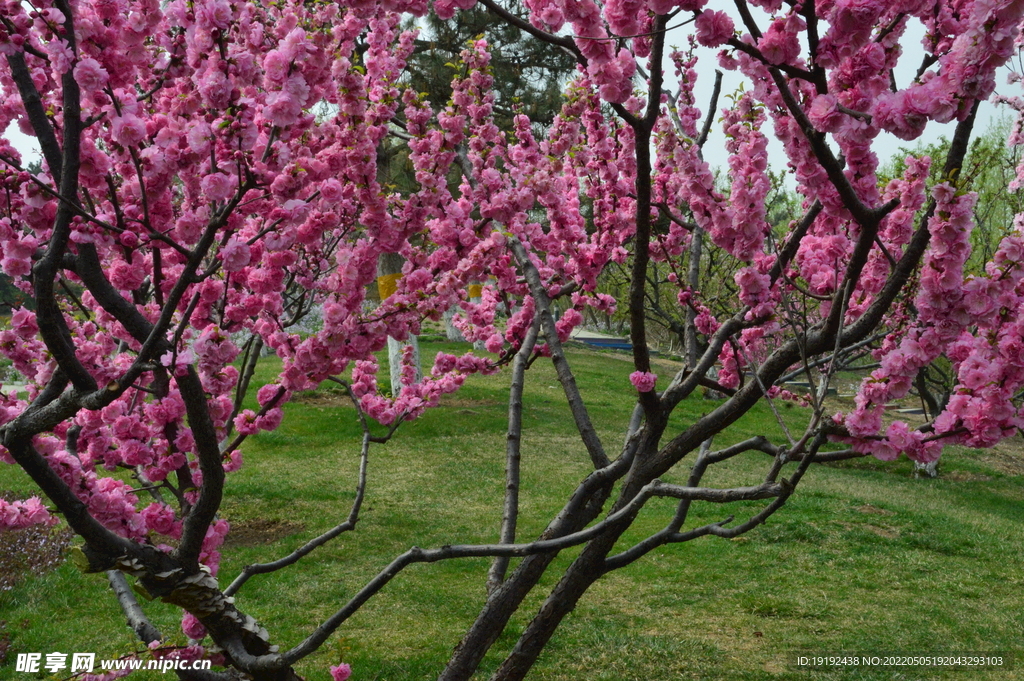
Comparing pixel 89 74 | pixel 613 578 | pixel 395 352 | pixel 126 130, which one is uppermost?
pixel 89 74

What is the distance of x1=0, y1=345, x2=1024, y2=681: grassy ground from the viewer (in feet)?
19.2

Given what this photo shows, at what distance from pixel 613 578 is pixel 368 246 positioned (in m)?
5.63

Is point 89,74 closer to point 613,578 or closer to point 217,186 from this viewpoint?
point 217,186

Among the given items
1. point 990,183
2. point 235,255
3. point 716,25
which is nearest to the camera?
point 716,25

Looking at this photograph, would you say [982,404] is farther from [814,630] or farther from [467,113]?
[814,630]

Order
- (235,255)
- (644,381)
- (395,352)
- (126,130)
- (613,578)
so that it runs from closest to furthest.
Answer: (126,130), (235,255), (644,381), (613,578), (395,352)

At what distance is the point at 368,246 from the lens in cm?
343

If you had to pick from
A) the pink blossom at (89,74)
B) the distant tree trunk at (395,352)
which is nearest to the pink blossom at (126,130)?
the pink blossom at (89,74)

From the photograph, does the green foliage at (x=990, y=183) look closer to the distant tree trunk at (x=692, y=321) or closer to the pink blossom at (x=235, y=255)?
the distant tree trunk at (x=692, y=321)

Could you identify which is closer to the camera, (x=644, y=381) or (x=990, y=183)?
(x=644, y=381)

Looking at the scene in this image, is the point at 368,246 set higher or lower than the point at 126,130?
lower

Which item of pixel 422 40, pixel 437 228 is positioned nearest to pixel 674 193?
pixel 437 228

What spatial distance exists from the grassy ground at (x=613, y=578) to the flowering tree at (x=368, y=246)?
3.71 ft

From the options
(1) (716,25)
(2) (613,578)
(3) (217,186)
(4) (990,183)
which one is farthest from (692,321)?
(4) (990,183)
